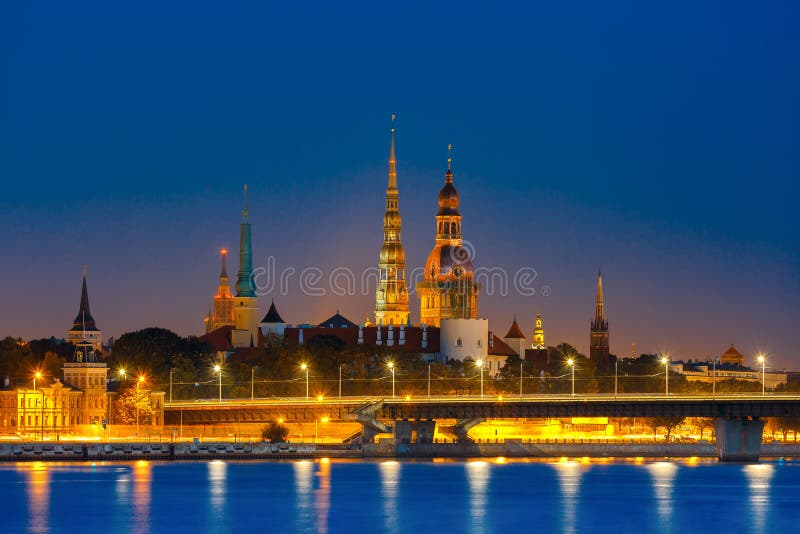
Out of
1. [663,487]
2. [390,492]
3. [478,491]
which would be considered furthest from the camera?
[663,487]

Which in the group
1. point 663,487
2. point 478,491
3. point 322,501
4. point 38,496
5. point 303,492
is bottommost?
point 322,501

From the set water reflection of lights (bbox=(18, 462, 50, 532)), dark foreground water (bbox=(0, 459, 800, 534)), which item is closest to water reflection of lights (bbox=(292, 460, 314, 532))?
dark foreground water (bbox=(0, 459, 800, 534))

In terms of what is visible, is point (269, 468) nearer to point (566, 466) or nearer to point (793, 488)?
point (566, 466)

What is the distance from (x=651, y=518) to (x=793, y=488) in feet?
78.3

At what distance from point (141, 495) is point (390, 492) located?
18073 millimetres

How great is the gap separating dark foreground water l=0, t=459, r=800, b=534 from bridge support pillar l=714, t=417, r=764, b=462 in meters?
1.17

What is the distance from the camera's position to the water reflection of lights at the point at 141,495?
14275 centimetres

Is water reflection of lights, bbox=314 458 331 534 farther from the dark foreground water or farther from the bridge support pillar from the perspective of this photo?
the bridge support pillar

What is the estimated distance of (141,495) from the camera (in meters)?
160

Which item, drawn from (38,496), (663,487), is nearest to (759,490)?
(663,487)

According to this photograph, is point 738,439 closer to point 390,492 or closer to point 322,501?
point 390,492

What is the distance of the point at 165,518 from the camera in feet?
475

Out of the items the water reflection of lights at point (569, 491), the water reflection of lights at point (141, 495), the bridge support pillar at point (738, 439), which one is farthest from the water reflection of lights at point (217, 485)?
the bridge support pillar at point (738, 439)

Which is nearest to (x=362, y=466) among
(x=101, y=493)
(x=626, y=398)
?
(x=626, y=398)
